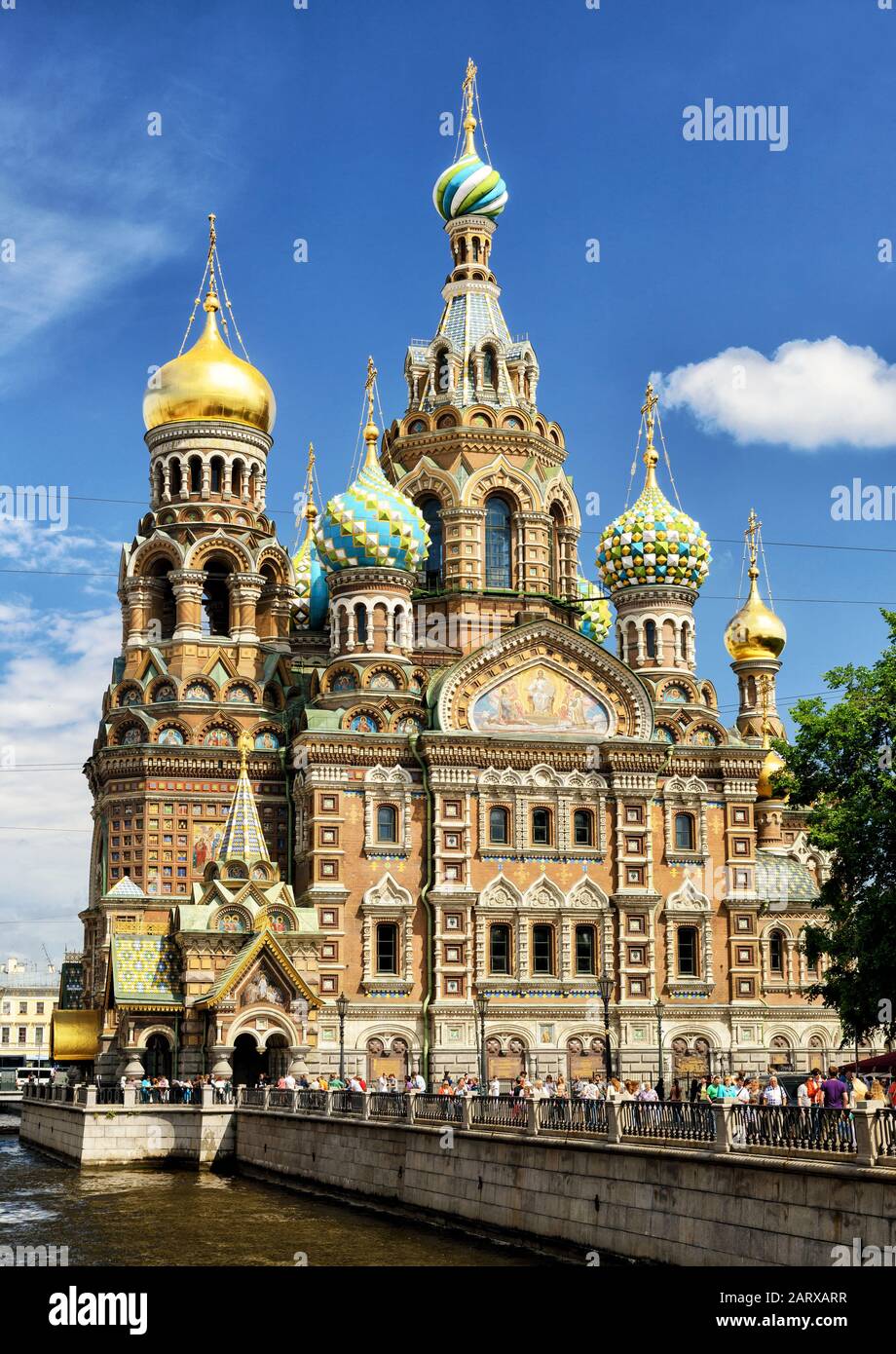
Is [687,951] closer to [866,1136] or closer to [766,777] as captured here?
[766,777]

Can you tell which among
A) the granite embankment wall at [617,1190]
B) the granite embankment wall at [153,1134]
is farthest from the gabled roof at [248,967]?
the granite embankment wall at [617,1190]

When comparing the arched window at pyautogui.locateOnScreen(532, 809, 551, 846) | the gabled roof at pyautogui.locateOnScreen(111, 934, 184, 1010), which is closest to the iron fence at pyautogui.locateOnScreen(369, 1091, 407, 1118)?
the gabled roof at pyautogui.locateOnScreen(111, 934, 184, 1010)

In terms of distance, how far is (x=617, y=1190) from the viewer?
21.9 m

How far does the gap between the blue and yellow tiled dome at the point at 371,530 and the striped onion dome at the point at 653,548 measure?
6.38 meters

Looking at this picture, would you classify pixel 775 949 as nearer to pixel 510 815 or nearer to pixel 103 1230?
pixel 510 815

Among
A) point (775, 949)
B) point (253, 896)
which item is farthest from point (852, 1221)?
point (775, 949)

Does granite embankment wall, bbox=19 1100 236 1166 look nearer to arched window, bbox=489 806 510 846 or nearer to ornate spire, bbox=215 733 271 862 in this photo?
ornate spire, bbox=215 733 271 862

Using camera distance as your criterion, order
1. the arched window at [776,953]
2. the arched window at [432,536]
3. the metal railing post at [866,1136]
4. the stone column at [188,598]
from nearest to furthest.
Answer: the metal railing post at [866,1136]
the stone column at [188,598]
the arched window at [776,953]
the arched window at [432,536]

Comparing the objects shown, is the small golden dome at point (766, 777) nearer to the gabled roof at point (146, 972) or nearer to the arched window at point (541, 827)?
the arched window at point (541, 827)

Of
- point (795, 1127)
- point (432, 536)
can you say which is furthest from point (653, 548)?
point (795, 1127)

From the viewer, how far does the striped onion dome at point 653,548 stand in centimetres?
5156

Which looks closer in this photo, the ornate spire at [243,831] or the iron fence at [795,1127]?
the iron fence at [795,1127]

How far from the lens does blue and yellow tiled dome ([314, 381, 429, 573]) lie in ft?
157
